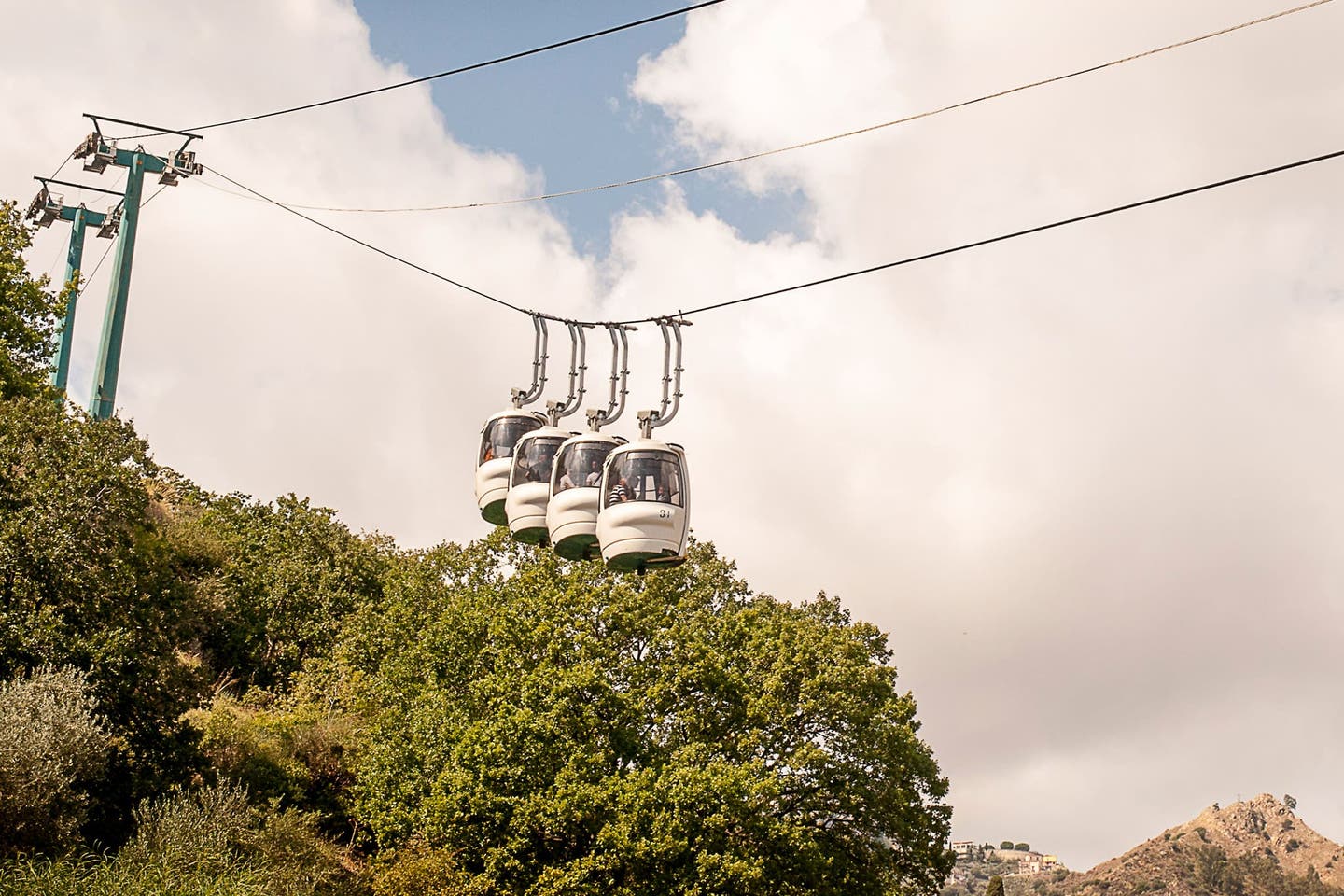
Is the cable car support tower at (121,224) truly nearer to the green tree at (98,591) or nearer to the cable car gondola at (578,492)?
the green tree at (98,591)

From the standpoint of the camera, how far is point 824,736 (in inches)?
1594

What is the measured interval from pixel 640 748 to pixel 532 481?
20.5 meters

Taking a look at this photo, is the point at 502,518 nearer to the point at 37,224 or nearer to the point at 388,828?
the point at 388,828

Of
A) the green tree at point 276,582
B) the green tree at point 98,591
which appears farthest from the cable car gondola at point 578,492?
the green tree at point 276,582

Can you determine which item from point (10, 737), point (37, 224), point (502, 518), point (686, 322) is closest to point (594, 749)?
point (10, 737)

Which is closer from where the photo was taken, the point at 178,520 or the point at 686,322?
the point at 686,322

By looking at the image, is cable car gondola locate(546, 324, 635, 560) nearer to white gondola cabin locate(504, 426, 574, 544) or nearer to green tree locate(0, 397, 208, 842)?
white gondola cabin locate(504, 426, 574, 544)

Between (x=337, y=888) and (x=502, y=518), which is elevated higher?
(x=502, y=518)

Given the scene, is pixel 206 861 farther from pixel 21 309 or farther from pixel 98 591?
pixel 21 309

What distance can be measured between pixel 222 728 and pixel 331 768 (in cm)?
457

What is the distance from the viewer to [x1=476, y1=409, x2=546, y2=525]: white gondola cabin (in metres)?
20.5

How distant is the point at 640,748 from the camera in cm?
3822

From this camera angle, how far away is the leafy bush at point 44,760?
92.1ft

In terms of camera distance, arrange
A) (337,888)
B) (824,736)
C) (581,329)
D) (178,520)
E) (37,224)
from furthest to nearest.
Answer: (178,520) < (37,224) < (824,736) < (337,888) < (581,329)
